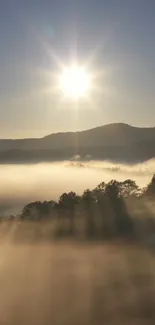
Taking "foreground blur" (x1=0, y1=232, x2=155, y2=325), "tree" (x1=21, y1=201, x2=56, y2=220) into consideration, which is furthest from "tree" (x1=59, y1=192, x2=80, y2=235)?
"foreground blur" (x1=0, y1=232, x2=155, y2=325)

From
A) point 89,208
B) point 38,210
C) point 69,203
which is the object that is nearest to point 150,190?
point 89,208

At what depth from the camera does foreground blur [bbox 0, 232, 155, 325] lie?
51188 millimetres

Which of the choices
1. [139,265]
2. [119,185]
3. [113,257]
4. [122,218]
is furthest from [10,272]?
[119,185]

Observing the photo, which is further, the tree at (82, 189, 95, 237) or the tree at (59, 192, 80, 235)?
the tree at (59, 192, 80, 235)

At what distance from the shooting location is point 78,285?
204ft

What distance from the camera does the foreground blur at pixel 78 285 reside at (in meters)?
51.2

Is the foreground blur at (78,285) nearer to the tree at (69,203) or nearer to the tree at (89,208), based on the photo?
the tree at (89,208)

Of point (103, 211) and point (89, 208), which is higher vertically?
point (89, 208)

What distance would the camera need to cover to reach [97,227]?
94.7 metres

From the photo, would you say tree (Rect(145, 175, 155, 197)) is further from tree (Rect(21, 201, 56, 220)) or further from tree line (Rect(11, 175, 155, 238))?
tree (Rect(21, 201, 56, 220))

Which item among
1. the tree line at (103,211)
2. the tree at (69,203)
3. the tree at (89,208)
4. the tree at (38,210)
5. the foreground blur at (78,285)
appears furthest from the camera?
the tree at (38,210)

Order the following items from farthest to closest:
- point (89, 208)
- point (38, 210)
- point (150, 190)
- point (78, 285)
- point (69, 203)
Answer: point (38, 210)
point (150, 190)
point (69, 203)
point (89, 208)
point (78, 285)

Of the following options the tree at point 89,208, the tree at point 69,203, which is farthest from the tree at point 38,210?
the tree at point 89,208

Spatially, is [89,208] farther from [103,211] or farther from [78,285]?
[78,285]
